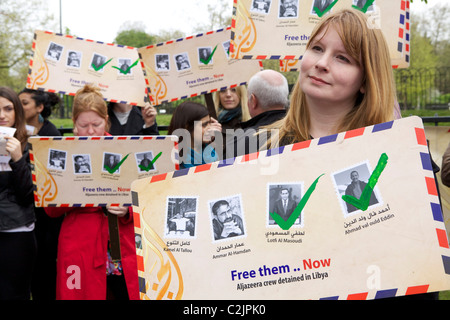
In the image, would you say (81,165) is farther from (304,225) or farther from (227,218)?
(304,225)

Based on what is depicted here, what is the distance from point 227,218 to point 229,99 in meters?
3.64

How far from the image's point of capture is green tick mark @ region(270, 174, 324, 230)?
1549 millimetres

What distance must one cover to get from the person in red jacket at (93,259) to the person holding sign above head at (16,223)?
0.32m

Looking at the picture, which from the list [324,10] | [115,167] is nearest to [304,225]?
[324,10]

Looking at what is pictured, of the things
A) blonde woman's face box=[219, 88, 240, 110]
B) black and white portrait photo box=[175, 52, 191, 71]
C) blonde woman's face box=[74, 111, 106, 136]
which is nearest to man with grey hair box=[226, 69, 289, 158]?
black and white portrait photo box=[175, 52, 191, 71]

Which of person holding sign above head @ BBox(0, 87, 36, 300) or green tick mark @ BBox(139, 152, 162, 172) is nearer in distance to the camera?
green tick mark @ BBox(139, 152, 162, 172)

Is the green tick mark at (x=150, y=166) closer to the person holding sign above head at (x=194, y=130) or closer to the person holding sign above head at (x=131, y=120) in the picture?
the person holding sign above head at (x=194, y=130)

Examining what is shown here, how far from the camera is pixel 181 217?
161 centimetres

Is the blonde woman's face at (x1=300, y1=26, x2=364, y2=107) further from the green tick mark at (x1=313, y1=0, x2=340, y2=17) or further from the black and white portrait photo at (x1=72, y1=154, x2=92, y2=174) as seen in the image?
the black and white portrait photo at (x1=72, y1=154, x2=92, y2=174)

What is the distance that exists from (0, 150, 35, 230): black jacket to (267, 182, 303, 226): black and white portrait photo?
290cm

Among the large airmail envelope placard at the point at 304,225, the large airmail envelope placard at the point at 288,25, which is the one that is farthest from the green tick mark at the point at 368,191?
the large airmail envelope placard at the point at 288,25

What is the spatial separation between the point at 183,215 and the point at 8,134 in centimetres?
266

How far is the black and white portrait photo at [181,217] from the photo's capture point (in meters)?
1.59
